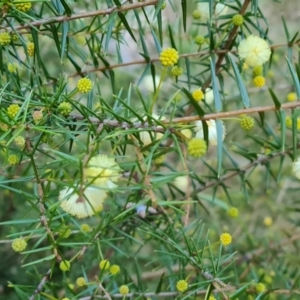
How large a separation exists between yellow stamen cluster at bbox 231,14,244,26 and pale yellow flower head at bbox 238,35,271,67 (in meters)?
0.02

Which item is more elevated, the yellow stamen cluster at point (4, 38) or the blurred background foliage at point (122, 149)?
the yellow stamen cluster at point (4, 38)

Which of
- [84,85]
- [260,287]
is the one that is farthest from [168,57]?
[260,287]

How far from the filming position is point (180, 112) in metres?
0.69

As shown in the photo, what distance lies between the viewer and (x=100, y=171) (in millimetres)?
340

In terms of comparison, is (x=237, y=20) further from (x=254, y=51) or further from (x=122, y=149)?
(x=122, y=149)

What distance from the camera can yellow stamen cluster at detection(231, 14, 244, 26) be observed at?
0.54 meters

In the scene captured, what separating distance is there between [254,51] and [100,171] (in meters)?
0.26

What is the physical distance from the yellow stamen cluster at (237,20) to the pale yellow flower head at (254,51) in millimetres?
25

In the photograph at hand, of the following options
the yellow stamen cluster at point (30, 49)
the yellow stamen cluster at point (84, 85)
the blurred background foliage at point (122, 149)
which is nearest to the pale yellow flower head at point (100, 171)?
the blurred background foliage at point (122, 149)

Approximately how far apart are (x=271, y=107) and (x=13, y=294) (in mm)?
537

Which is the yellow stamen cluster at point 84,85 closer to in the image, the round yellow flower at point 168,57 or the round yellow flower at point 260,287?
the round yellow flower at point 168,57

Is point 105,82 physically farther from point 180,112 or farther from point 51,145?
point 51,145

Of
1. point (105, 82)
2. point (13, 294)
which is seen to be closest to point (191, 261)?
point (13, 294)

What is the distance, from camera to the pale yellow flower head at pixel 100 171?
33cm
